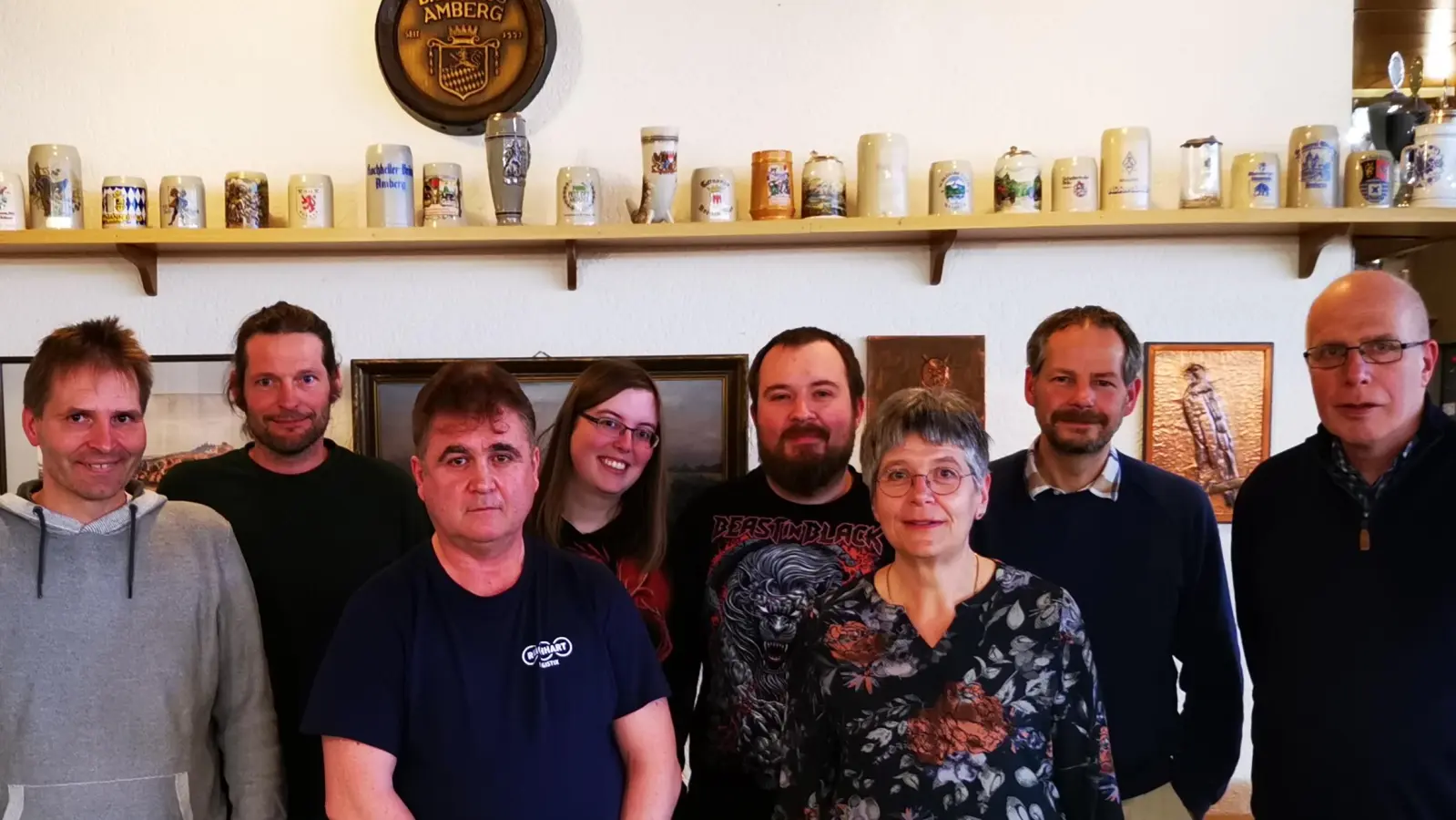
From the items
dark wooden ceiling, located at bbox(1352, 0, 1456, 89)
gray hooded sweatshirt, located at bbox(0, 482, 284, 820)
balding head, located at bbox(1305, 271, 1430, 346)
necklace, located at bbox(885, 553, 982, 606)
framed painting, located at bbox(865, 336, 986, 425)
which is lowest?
gray hooded sweatshirt, located at bbox(0, 482, 284, 820)

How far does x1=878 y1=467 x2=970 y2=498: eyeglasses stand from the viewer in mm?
1306

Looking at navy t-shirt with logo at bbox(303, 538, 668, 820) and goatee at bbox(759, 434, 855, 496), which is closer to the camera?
navy t-shirt with logo at bbox(303, 538, 668, 820)

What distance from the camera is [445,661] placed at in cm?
123

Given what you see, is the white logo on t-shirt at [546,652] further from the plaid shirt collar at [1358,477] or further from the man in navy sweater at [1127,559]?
the plaid shirt collar at [1358,477]

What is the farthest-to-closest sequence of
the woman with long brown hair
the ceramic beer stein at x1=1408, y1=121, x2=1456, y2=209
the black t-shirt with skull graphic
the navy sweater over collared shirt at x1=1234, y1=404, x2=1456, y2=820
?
the ceramic beer stein at x1=1408, y1=121, x2=1456, y2=209
the woman with long brown hair
the black t-shirt with skull graphic
the navy sweater over collared shirt at x1=1234, y1=404, x2=1456, y2=820

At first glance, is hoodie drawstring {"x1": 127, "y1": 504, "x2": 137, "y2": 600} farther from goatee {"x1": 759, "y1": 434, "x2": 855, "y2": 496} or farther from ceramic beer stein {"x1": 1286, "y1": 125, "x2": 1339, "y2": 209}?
ceramic beer stein {"x1": 1286, "y1": 125, "x2": 1339, "y2": 209}

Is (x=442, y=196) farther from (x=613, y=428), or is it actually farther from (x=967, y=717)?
(x=967, y=717)

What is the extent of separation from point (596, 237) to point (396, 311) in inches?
24.3

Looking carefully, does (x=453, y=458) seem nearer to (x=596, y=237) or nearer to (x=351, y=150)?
(x=596, y=237)

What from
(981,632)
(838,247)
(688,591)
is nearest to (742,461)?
(838,247)

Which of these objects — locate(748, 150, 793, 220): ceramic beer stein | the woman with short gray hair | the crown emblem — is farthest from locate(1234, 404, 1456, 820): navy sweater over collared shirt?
the crown emblem

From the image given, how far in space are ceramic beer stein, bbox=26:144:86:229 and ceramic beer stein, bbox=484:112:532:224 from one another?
41.1 inches

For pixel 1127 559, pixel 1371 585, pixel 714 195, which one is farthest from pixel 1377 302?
pixel 714 195

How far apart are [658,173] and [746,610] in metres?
1.25
